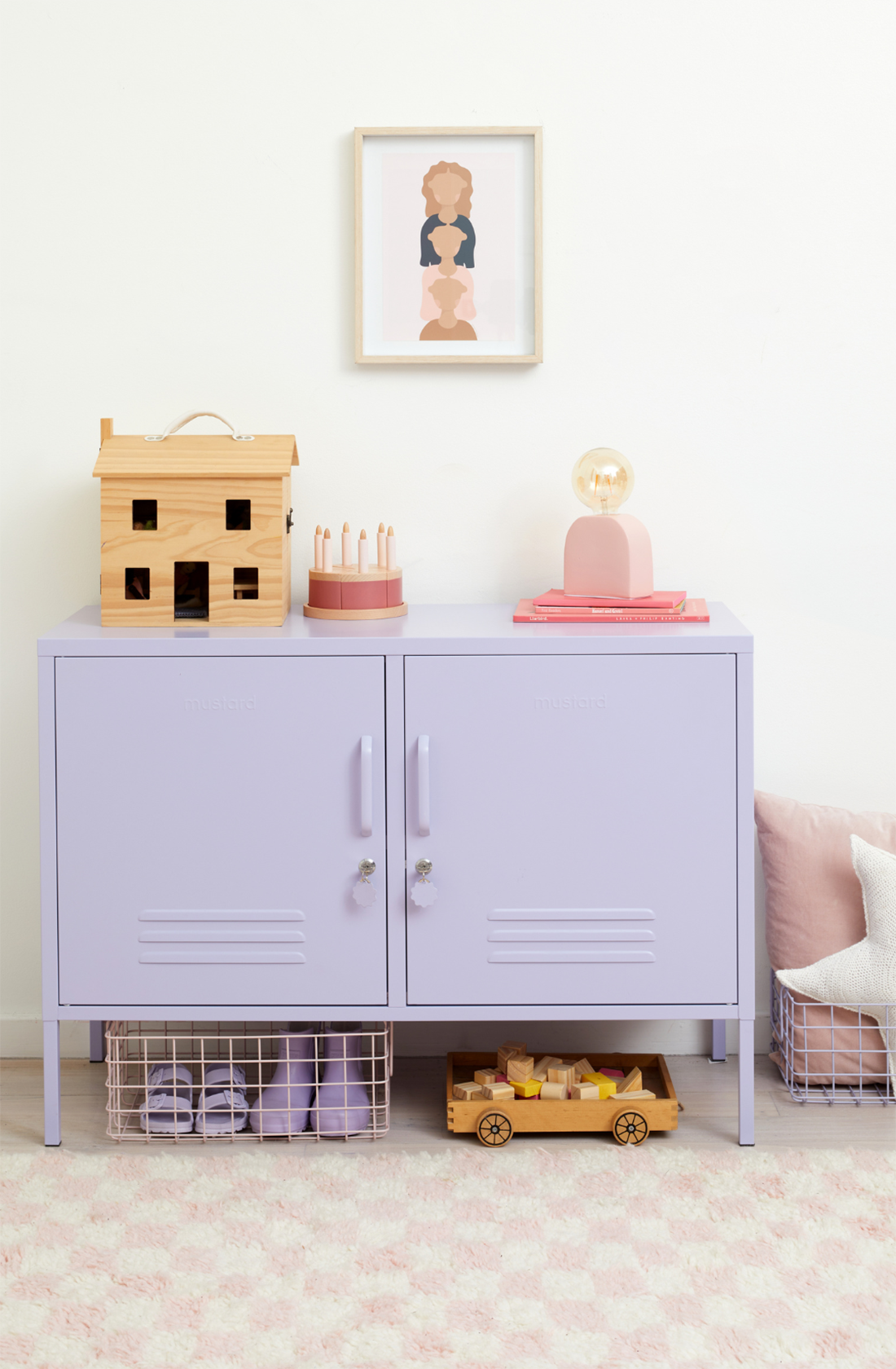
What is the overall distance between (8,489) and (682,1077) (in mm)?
1627

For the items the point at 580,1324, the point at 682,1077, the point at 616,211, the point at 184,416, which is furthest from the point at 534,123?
the point at 580,1324

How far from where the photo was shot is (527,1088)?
196cm

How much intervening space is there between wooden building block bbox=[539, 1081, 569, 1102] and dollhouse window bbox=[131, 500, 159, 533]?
111cm

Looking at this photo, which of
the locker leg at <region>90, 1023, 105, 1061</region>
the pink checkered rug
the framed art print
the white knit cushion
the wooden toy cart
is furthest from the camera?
the locker leg at <region>90, 1023, 105, 1061</region>

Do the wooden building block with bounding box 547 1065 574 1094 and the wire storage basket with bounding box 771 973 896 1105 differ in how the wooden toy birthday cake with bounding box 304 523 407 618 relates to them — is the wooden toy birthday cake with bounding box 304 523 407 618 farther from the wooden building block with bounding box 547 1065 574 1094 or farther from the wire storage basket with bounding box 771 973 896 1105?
the wire storage basket with bounding box 771 973 896 1105

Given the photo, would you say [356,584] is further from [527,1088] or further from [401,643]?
[527,1088]

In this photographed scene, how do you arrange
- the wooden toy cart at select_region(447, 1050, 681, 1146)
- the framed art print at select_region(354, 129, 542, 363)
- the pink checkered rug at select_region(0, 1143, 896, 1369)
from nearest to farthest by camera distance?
the pink checkered rug at select_region(0, 1143, 896, 1369), the wooden toy cart at select_region(447, 1050, 681, 1146), the framed art print at select_region(354, 129, 542, 363)

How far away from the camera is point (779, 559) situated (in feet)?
7.28

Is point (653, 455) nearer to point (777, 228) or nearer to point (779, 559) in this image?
point (779, 559)

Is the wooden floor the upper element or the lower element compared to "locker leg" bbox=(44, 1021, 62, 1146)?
lower

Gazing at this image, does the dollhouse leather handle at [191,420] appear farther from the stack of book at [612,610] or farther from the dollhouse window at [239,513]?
the stack of book at [612,610]

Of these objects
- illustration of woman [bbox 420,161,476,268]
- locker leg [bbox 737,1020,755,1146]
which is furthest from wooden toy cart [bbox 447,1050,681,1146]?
illustration of woman [bbox 420,161,476,268]

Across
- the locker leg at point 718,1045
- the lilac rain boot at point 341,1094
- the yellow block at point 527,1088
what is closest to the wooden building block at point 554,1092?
the yellow block at point 527,1088

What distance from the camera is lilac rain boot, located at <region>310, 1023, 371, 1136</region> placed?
194 cm
